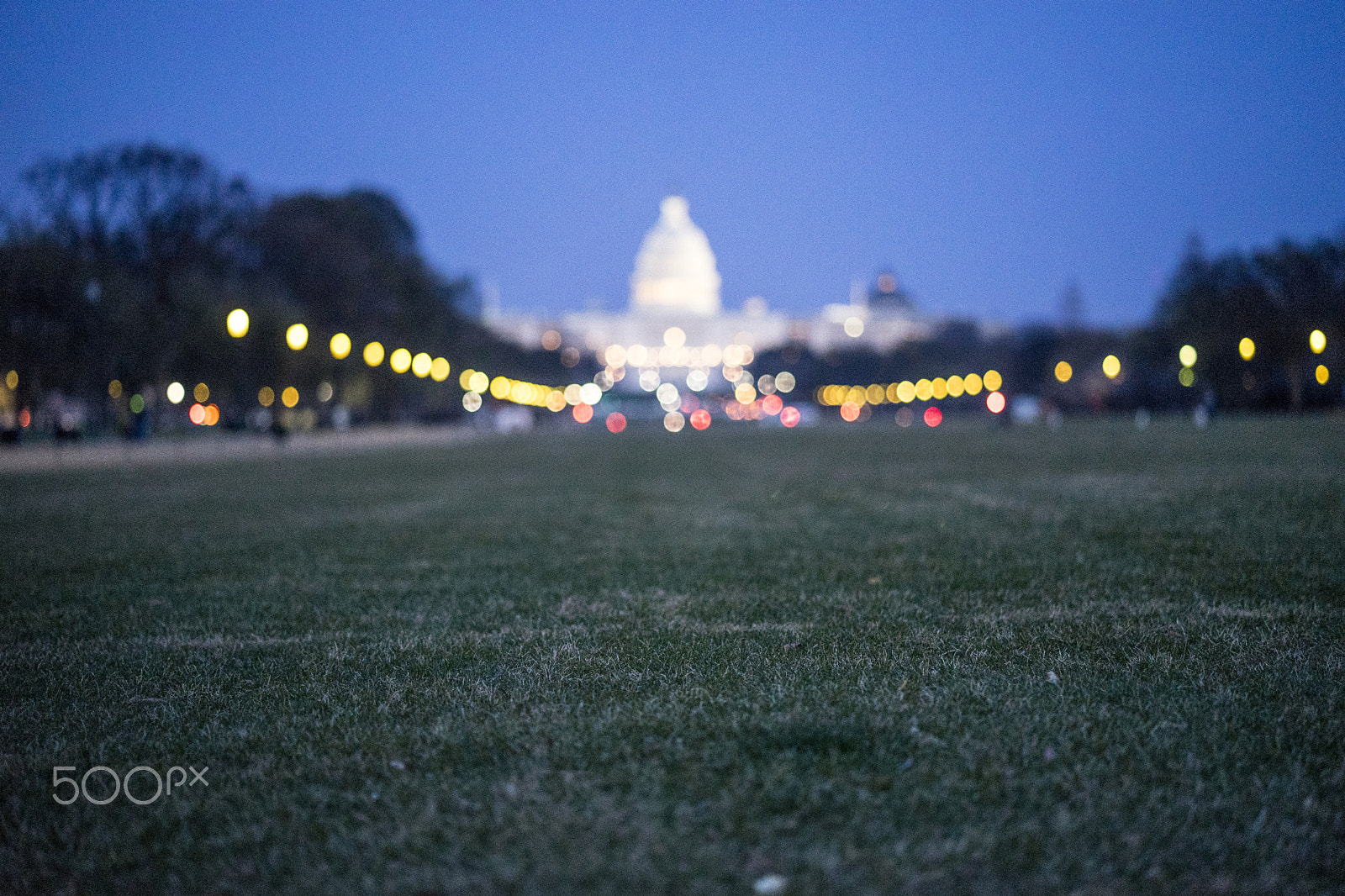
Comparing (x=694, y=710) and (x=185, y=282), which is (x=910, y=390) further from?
(x=694, y=710)

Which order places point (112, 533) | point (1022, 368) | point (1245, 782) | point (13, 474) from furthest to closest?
point (1022, 368), point (13, 474), point (112, 533), point (1245, 782)

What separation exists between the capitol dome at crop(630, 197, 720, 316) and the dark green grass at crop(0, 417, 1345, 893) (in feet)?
588

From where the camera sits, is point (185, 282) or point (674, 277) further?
point (674, 277)

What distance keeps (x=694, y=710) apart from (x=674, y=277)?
619ft

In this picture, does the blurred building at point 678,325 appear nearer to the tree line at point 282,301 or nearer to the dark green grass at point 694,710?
the tree line at point 282,301

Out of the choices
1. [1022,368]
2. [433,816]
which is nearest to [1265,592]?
[433,816]

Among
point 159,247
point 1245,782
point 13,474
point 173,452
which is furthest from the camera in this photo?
point 159,247

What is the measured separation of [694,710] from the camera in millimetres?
4480

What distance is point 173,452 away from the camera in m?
33.7

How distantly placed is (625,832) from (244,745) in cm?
183

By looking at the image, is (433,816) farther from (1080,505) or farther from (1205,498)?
(1205,498)

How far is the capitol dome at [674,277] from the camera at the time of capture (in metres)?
190

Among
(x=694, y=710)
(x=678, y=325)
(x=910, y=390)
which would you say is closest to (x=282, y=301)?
(x=694, y=710)

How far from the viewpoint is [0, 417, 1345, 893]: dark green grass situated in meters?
3.24
